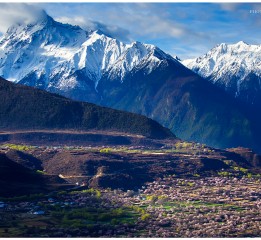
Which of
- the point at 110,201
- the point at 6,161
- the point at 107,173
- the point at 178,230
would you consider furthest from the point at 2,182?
the point at 178,230

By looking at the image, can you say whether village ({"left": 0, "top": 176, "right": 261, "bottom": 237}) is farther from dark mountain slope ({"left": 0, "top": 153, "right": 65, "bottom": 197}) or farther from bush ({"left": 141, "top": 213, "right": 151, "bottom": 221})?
dark mountain slope ({"left": 0, "top": 153, "right": 65, "bottom": 197})

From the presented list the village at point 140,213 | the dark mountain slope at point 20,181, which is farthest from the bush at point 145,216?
the dark mountain slope at point 20,181

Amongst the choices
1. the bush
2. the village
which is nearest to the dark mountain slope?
the village

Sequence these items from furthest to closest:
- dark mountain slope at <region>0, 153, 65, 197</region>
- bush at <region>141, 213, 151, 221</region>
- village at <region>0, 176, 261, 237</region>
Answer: dark mountain slope at <region>0, 153, 65, 197</region> < bush at <region>141, 213, 151, 221</region> < village at <region>0, 176, 261, 237</region>

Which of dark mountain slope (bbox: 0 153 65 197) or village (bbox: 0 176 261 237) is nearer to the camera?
village (bbox: 0 176 261 237)

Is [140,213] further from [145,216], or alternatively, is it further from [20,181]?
[20,181]

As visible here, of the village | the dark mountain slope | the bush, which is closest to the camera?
the village

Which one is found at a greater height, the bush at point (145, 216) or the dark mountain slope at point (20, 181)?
the dark mountain slope at point (20, 181)

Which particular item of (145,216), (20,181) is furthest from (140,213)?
(20,181)

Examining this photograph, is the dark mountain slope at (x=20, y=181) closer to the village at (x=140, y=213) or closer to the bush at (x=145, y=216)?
the village at (x=140, y=213)

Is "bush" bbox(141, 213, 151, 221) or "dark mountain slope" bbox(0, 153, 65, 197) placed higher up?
"dark mountain slope" bbox(0, 153, 65, 197)
